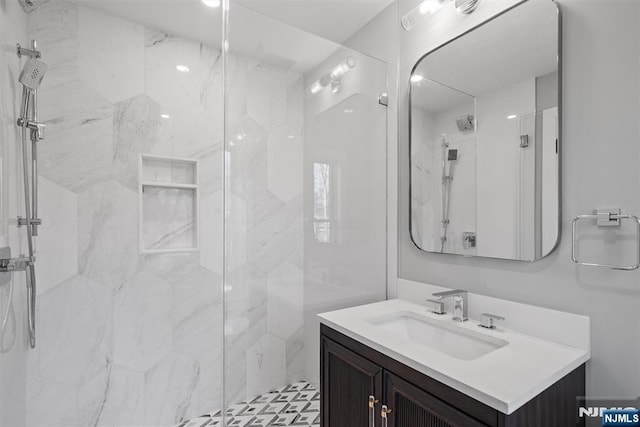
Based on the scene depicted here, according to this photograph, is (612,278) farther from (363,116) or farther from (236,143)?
(236,143)

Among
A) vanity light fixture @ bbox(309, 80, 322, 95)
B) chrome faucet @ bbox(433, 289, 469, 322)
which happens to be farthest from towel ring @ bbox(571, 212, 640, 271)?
vanity light fixture @ bbox(309, 80, 322, 95)

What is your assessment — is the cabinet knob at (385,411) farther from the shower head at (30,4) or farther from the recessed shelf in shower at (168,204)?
the shower head at (30,4)

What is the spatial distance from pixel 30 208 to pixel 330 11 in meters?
1.96

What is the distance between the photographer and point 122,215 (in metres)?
1.95

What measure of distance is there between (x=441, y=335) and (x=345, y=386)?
1.55 feet

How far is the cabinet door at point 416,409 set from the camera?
87 cm

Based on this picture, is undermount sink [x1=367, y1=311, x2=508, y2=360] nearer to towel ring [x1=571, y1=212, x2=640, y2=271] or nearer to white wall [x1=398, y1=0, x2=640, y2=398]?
white wall [x1=398, y1=0, x2=640, y2=398]

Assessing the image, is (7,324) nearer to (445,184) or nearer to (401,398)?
(401,398)

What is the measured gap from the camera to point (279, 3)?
71.1 inches

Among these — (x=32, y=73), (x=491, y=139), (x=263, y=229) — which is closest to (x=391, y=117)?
(x=491, y=139)

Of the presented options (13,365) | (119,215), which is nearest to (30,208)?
(119,215)

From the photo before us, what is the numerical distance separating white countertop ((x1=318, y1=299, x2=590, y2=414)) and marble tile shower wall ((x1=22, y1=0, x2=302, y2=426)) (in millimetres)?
526

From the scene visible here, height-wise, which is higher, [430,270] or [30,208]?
[30,208]

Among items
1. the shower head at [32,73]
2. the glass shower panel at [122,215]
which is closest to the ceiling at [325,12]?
the glass shower panel at [122,215]
